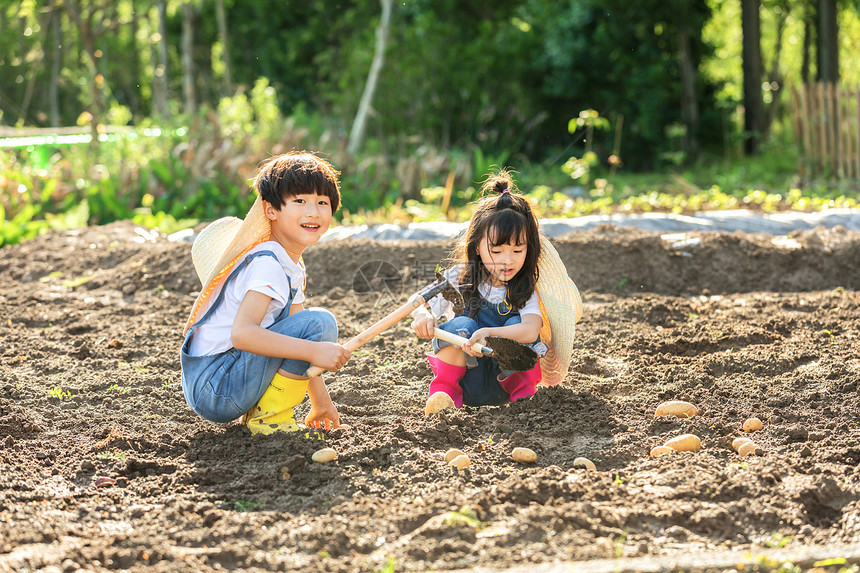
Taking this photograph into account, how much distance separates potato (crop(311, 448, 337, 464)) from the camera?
2.51 meters

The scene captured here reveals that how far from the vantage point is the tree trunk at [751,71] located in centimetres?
1284

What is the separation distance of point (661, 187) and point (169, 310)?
6.90 meters

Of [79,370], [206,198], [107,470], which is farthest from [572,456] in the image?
[206,198]

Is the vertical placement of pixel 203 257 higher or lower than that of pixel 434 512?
higher

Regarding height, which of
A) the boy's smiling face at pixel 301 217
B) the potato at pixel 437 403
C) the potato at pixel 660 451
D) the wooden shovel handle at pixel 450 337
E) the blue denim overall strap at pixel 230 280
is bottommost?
the potato at pixel 660 451

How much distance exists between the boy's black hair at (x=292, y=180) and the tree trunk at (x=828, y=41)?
485 inches

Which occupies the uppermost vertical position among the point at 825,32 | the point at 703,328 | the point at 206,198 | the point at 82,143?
the point at 825,32

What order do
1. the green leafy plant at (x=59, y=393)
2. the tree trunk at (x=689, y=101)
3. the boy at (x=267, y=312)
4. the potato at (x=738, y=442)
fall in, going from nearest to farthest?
the potato at (x=738, y=442)
the boy at (x=267, y=312)
the green leafy plant at (x=59, y=393)
the tree trunk at (x=689, y=101)

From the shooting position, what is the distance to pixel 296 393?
2748mm

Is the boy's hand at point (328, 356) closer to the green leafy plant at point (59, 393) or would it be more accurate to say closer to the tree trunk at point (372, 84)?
the green leafy plant at point (59, 393)

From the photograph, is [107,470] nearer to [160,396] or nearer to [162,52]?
[160,396]

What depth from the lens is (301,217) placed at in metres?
2.72

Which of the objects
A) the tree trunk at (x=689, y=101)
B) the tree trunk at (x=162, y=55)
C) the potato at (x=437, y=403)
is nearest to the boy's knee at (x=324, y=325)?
the potato at (x=437, y=403)

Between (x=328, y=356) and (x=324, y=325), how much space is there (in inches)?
7.3
